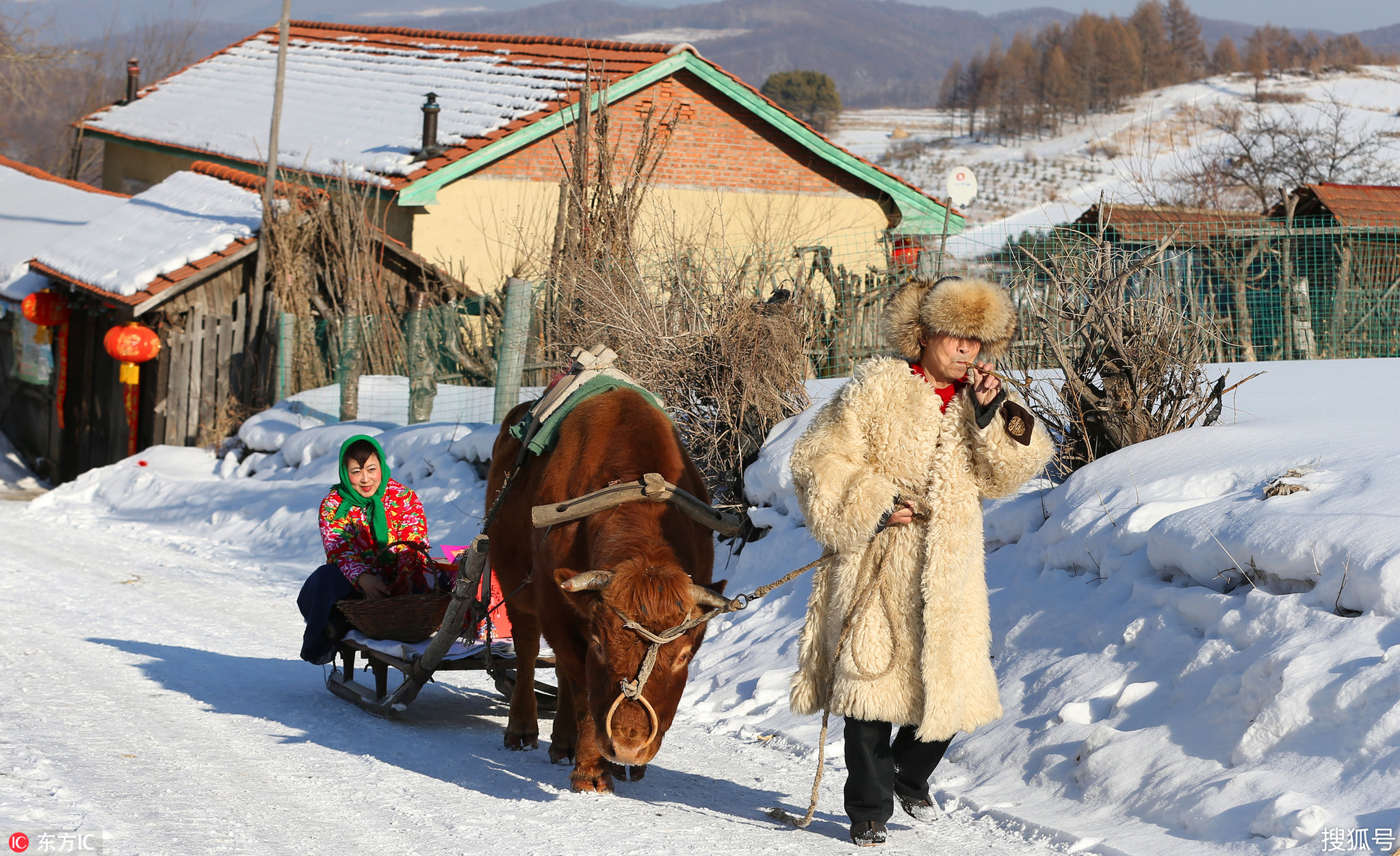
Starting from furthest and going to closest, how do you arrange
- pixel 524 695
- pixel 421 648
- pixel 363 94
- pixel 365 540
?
pixel 363 94 → pixel 365 540 → pixel 421 648 → pixel 524 695

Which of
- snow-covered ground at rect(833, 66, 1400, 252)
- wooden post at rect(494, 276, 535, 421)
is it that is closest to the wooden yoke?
wooden post at rect(494, 276, 535, 421)

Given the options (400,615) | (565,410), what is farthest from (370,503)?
(565,410)

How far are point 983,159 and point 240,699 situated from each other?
2867 inches

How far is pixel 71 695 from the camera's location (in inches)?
231

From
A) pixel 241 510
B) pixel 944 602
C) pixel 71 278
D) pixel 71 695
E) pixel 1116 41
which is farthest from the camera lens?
pixel 1116 41

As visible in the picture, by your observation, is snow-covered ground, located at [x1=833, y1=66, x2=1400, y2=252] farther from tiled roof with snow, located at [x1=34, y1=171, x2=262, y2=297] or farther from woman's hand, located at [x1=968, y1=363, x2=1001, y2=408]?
woman's hand, located at [x1=968, y1=363, x2=1001, y2=408]

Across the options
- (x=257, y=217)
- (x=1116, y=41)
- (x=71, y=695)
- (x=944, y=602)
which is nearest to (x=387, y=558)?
(x=71, y=695)

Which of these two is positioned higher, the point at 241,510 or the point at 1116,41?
the point at 1116,41

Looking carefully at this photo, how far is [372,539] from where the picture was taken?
251 inches

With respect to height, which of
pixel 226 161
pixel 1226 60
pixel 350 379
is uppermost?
pixel 1226 60

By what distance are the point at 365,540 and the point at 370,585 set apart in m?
0.30

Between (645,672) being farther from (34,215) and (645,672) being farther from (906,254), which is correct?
(34,215)

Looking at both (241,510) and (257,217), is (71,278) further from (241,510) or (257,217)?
(241,510)

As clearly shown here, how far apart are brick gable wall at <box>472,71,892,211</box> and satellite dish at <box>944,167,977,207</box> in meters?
3.78
